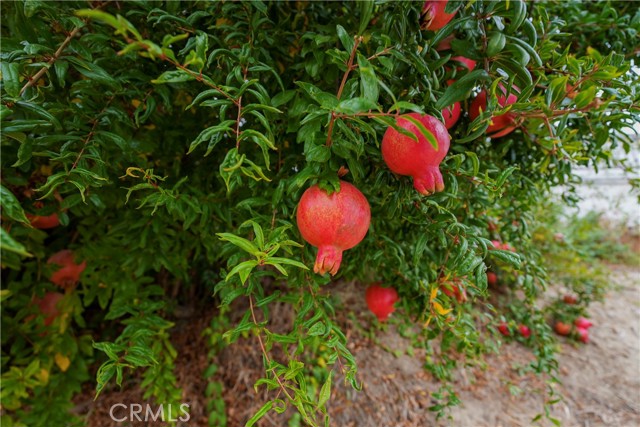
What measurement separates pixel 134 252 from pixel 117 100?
1.36 feet

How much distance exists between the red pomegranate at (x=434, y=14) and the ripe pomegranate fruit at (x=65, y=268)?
1099 millimetres

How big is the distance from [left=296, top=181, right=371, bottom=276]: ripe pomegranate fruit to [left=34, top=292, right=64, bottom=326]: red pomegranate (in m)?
1.00

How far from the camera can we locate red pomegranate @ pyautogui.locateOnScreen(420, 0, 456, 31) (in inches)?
20.0

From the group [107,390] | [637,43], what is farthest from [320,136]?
[107,390]

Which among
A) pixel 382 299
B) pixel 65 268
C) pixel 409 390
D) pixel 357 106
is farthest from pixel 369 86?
pixel 409 390

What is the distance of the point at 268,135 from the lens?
1.66ft

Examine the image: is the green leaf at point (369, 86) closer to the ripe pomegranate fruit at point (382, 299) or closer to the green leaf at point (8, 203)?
the green leaf at point (8, 203)

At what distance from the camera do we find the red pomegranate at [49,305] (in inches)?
43.4

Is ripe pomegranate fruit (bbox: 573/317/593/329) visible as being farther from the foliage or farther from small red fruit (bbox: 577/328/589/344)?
the foliage

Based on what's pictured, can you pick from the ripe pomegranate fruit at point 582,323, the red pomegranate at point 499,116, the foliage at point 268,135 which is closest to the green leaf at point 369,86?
the foliage at point 268,135

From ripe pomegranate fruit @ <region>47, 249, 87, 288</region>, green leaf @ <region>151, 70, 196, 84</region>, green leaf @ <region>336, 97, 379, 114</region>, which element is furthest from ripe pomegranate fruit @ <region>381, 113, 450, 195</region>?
ripe pomegranate fruit @ <region>47, 249, 87, 288</region>

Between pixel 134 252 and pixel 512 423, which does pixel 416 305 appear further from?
pixel 512 423

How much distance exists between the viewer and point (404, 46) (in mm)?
519

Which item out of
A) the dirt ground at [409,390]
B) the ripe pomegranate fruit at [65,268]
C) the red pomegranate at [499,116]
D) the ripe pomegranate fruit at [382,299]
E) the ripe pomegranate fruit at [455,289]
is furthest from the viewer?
the dirt ground at [409,390]
